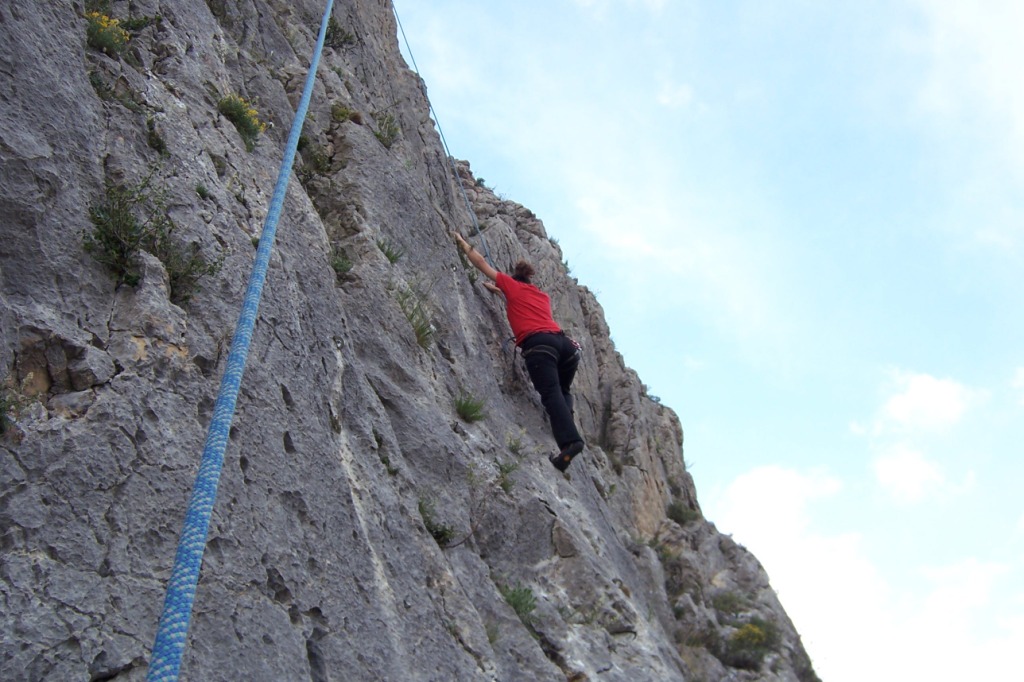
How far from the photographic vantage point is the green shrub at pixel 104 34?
6.04 meters

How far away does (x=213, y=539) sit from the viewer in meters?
4.45

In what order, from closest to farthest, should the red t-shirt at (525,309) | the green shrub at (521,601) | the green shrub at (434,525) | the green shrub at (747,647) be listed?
the green shrub at (434,525), the green shrub at (521,601), the red t-shirt at (525,309), the green shrub at (747,647)

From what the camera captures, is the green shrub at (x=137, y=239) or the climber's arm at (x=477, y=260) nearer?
the green shrub at (x=137, y=239)

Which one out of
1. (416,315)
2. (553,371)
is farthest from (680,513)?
(416,315)

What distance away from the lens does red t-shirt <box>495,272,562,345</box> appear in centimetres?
1029

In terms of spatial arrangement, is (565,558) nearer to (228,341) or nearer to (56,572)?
(228,341)

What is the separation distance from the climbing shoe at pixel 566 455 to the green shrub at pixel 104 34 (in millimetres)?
5611

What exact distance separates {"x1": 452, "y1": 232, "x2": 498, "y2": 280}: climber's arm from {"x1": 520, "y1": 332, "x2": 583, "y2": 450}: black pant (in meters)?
0.96

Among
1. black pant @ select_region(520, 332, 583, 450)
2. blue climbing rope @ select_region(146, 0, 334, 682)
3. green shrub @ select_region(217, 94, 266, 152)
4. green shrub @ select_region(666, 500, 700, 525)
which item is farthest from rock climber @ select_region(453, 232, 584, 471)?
blue climbing rope @ select_region(146, 0, 334, 682)

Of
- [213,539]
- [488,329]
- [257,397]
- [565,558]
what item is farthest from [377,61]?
[213,539]

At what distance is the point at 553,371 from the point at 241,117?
4382 millimetres

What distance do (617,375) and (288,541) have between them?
10.9 m

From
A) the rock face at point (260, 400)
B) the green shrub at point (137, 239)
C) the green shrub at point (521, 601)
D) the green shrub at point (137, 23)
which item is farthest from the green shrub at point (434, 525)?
the green shrub at point (137, 23)

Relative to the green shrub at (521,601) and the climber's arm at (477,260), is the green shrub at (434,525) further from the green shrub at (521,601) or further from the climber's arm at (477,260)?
the climber's arm at (477,260)
